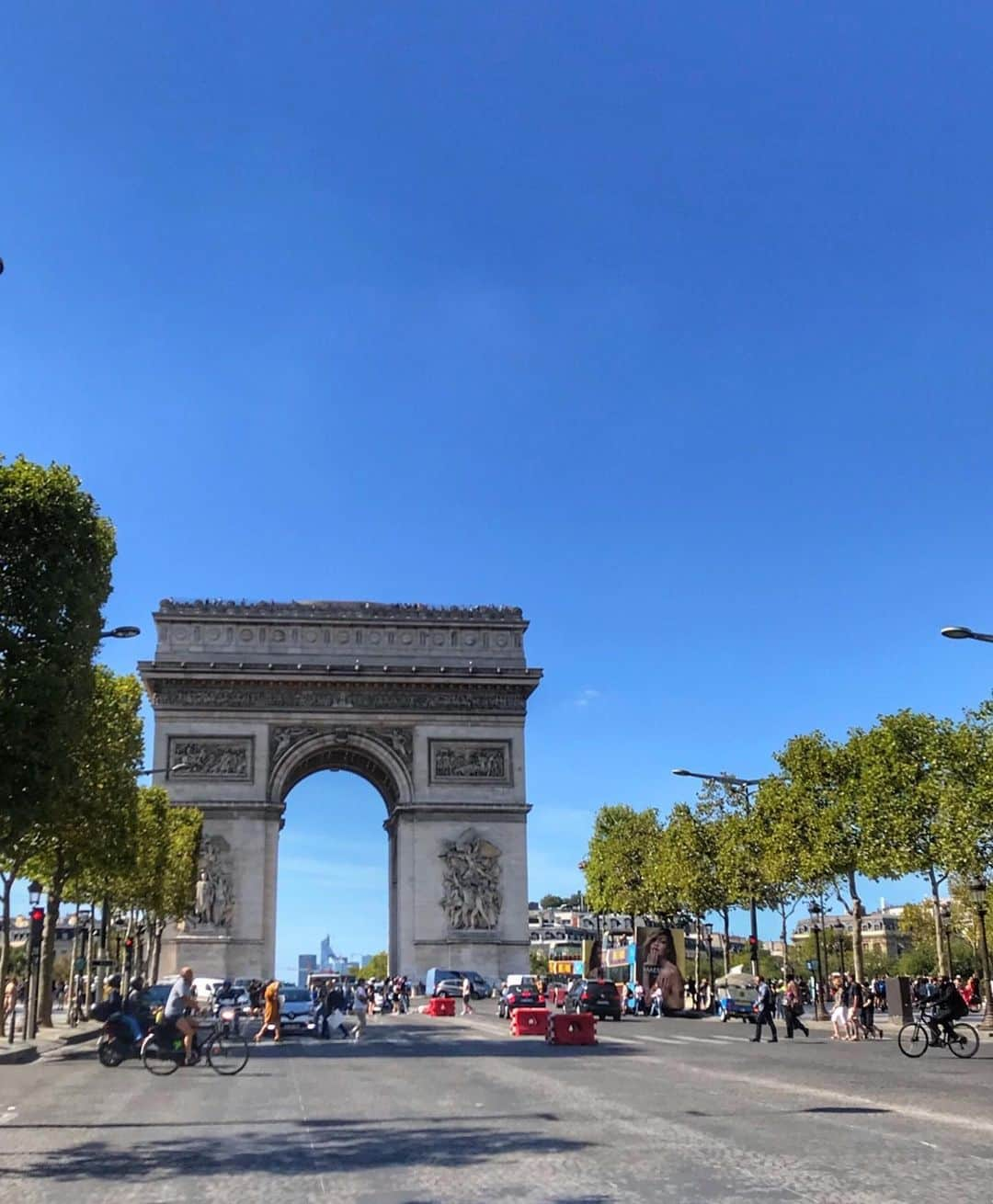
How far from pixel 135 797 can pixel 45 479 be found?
618 inches

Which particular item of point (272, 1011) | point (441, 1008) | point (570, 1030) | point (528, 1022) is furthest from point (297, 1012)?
point (441, 1008)

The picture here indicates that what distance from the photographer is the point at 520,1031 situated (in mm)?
32719

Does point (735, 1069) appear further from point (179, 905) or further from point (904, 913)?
point (904, 913)

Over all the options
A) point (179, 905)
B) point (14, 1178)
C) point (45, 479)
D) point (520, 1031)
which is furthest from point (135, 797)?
point (14, 1178)

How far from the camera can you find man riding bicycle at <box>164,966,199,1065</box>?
20.5 m

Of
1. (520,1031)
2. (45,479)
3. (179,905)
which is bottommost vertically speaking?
(520,1031)

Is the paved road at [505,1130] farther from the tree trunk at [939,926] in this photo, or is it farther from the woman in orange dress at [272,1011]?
the tree trunk at [939,926]

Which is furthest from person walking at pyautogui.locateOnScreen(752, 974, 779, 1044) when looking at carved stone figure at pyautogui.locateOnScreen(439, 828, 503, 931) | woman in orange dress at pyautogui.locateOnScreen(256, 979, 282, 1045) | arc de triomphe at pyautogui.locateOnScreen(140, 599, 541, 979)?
carved stone figure at pyautogui.locateOnScreen(439, 828, 503, 931)

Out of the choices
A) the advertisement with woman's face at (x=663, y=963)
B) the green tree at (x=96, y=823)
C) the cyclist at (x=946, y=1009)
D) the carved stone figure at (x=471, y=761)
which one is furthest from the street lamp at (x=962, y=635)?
the carved stone figure at (x=471, y=761)

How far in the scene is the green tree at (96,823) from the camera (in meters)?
31.8

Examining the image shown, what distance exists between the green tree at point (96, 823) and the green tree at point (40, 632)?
631 cm

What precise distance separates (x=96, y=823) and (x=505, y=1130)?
22.9 m

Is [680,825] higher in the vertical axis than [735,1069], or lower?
higher

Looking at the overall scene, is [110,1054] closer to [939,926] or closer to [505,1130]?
[505,1130]
